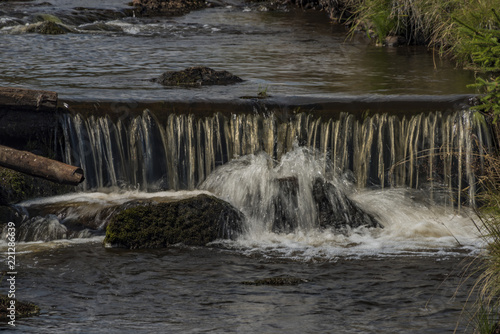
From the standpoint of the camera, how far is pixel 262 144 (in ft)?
34.2

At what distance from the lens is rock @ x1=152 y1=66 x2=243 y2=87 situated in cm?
1225

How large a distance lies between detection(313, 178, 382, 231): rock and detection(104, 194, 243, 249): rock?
104 centimetres

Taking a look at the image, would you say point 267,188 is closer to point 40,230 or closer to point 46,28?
point 40,230

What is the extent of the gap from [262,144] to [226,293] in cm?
385

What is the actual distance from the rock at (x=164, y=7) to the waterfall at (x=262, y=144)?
13.2 metres

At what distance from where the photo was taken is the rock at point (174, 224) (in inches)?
332

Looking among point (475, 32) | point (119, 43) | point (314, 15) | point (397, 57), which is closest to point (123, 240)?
point (475, 32)

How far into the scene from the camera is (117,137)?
34.1 ft

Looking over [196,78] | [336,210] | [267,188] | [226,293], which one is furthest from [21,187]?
[226,293]

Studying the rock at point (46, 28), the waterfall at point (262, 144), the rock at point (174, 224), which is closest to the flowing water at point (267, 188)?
the waterfall at point (262, 144)

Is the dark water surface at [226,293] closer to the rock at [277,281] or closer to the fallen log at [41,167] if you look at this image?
the rock at [277,281]

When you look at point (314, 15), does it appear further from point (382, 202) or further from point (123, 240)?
point (123, 240)

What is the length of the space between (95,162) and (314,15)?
46.0 feet

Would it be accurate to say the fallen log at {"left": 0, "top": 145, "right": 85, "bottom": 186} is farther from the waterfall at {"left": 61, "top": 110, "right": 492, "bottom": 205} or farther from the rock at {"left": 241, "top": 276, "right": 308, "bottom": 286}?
Answer: the rock at {"left": 241, "top": 276, "right": 308, "bottom": 286}
